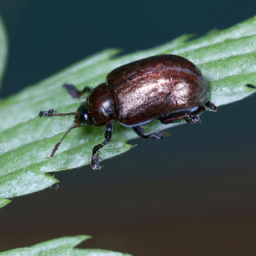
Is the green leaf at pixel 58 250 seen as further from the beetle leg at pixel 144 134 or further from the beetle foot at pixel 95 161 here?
the beetle leg at pixel 144 134

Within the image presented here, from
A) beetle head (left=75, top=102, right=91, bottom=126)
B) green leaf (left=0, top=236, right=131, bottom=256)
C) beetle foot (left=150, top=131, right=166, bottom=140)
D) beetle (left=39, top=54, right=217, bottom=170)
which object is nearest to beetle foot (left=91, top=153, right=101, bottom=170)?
beetle (left=39, top=54, right=217, bottom=170)

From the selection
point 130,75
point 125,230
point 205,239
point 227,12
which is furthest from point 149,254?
point 227,12

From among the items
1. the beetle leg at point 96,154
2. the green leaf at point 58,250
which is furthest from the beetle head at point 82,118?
the green leaf at point 58,250

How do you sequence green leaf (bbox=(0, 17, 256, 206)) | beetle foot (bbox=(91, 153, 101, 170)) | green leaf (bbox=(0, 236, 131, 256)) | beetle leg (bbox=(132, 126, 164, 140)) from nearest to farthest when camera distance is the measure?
green leaf (bbox=(0, 236, 131, 256)), green leaf (bbox=(0, 17, 256, 206)), beetle foot (bbox=(91, 153, 101, 170)), beetle leg (bbox=(132, 126, 164, 140))

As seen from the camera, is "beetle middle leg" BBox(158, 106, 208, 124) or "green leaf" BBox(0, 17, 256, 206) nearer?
"green leaf" BBox(0, 17, 256, 206)

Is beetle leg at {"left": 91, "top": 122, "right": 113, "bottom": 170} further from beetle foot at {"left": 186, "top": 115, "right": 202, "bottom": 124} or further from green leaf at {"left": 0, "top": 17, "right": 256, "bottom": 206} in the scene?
beetle foot at {"left": 186, "top": 115, "right": 202, "bottom": 124}

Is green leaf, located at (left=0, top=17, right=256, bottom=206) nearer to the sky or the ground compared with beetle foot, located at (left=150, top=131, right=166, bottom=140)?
nearer to the sky
